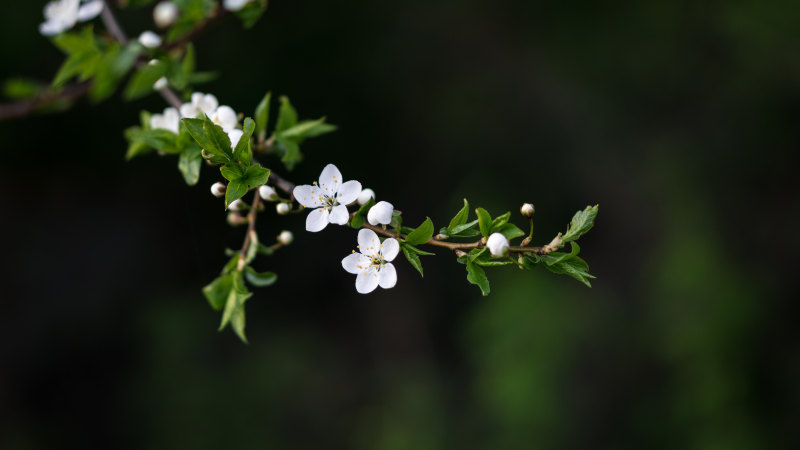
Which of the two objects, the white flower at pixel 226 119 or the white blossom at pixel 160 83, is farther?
the white blossom at pixel 160 83

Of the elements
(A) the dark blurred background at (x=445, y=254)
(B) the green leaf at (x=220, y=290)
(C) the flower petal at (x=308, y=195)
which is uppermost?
(C) the flower petal at (x=308, y=195)

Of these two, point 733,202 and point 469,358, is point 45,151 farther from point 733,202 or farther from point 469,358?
point 733,202

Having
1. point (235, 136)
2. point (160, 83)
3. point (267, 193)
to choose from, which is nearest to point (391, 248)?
point (267, 193)

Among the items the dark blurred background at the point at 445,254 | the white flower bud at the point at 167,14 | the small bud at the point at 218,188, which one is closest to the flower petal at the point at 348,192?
the small bud at the point at 218,188

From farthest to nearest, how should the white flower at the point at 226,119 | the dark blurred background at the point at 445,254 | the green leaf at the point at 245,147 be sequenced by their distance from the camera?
the dark blurred background at the point at 445,254
the white flower at the point at 226,119
the green leaf at the point at 245,147

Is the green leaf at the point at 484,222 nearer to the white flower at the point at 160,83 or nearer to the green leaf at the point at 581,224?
the green leaf at the point at 581,224

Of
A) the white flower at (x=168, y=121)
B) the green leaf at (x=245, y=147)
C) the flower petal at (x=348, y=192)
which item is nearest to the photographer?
the green leaf at (x=245, y=147)

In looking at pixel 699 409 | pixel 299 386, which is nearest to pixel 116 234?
pixel 299 386
